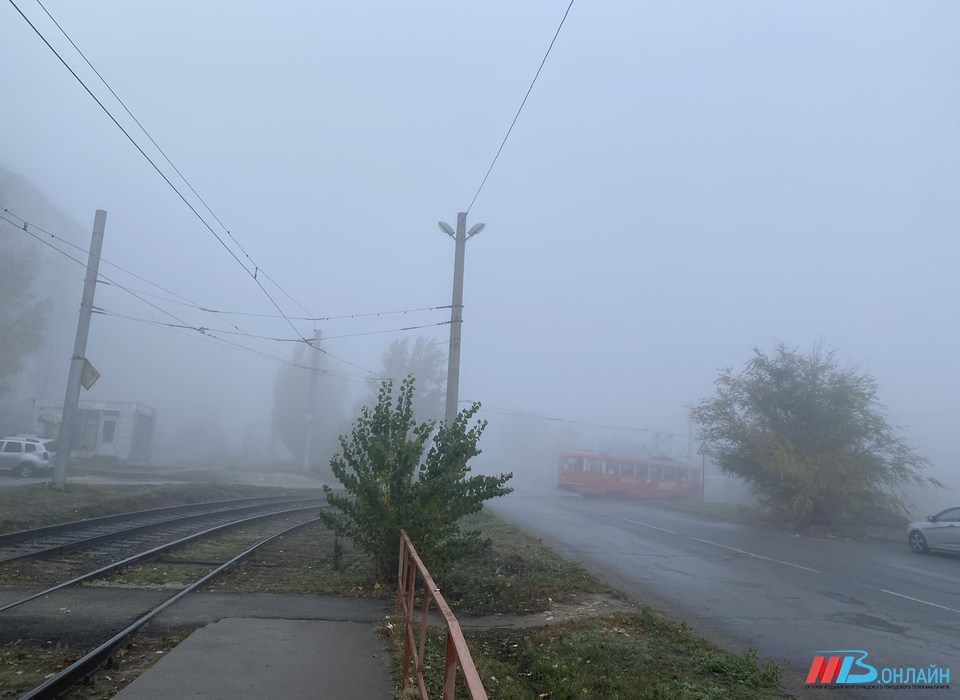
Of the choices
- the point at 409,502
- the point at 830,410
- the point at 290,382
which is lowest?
the point at 409,502

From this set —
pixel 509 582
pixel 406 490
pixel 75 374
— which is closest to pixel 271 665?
pixel 406 490

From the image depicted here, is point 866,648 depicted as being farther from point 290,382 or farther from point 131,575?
point 290,382

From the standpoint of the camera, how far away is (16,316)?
46281 mm

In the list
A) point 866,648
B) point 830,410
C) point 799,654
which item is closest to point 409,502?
point 799,654

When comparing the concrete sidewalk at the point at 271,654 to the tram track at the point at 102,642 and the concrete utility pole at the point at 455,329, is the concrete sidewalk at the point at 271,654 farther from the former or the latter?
the concrete utility pole at the point at 455,329

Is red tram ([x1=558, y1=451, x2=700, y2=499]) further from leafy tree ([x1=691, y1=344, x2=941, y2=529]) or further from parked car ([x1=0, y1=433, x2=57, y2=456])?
parked car ([x1=0, y1=433, x2=57, y2=456])

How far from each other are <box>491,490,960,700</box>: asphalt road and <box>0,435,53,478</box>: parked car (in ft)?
72.0

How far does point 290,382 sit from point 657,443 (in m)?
34.1

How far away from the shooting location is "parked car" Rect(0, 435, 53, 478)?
32125 millimetres

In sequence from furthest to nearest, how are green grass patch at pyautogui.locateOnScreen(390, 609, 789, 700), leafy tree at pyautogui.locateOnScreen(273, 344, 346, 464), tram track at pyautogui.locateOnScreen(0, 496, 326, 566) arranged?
1. leafy tree at pyautogui.locateOnScreen(273, 344, 346, 464)
2. tram track at pyautogui.locateOnScreen(0, 496, 326, 566)
3. green grass patch at pyautogui.locateOnScreen(390, 609, 789, 700)

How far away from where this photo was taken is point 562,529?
74.6 feet

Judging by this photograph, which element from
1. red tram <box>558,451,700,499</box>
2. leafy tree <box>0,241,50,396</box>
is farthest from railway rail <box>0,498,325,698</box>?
red tram <box>558,451,700,499</box>

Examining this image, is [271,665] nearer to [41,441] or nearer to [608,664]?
[608,664]

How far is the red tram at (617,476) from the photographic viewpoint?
50469 millimetres
